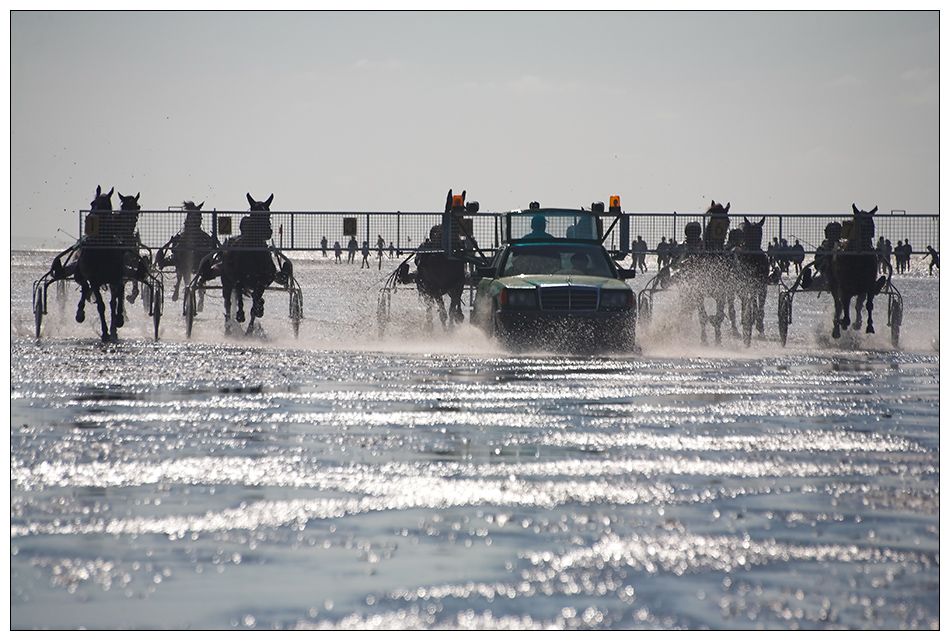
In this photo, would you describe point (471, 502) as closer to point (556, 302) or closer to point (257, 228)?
point (556, 302)

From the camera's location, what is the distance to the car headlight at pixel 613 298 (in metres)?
19.2

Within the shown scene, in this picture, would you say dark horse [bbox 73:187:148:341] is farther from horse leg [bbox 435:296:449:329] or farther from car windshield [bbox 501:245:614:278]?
car windshield [bbox 501:245:614:278]

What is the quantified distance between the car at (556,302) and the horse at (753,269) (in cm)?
416

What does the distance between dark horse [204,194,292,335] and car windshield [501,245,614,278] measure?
5.05m

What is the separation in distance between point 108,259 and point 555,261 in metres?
7.53

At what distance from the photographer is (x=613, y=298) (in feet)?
63.1

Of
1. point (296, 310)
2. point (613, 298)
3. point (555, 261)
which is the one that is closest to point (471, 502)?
point (613, 298)

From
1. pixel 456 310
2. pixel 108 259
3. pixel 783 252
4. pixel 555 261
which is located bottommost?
pixel 456 310

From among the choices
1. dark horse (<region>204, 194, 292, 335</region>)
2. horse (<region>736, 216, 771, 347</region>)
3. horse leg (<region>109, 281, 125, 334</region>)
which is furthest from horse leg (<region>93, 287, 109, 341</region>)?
horse (<region>736, 216, 771, 347</region>)

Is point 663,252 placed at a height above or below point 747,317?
above

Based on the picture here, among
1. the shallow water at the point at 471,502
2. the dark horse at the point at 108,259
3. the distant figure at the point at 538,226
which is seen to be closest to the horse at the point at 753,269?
the distant figure at the point at 538,226

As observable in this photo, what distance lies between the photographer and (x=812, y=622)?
4887mm

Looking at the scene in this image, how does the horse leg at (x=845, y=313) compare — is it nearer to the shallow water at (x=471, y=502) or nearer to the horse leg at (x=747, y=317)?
the horse leg at (x=747, y=317)

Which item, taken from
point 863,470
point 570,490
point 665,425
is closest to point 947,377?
point 665,425
